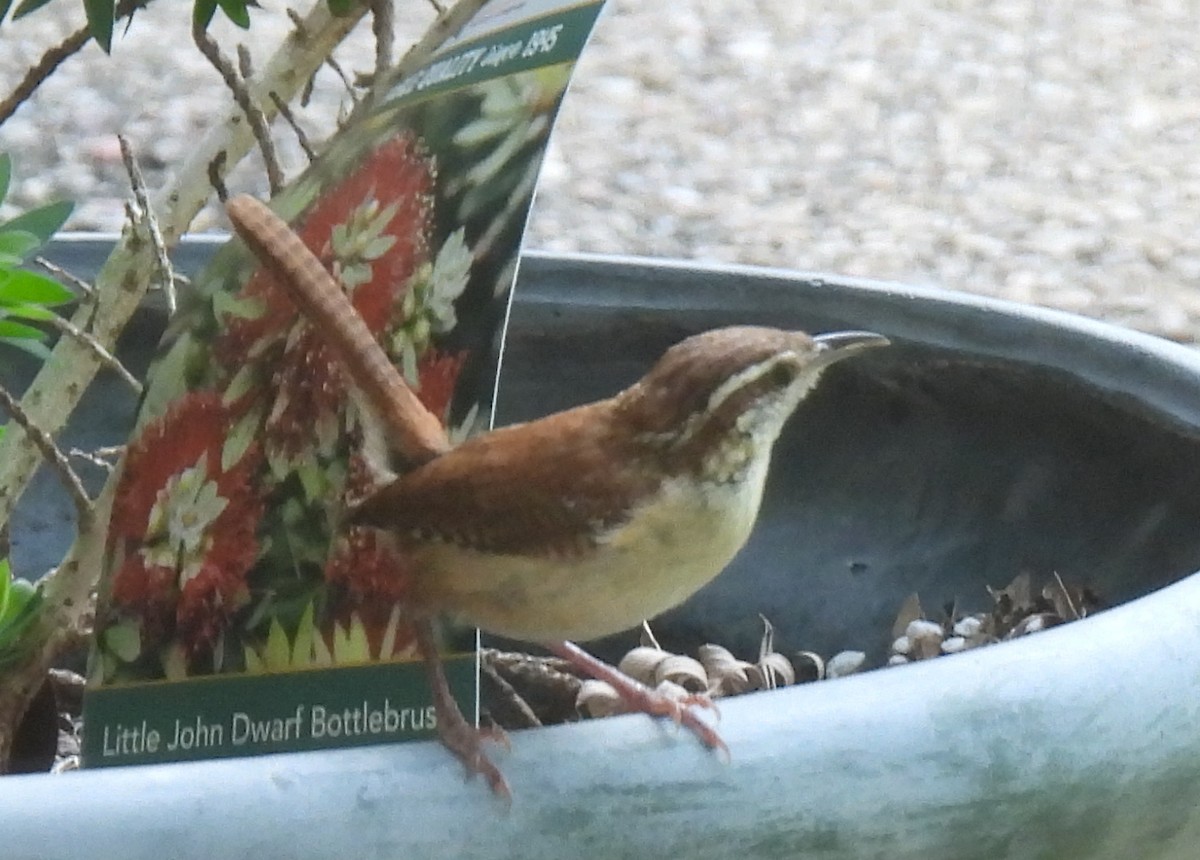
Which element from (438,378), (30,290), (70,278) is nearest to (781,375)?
(438,378)

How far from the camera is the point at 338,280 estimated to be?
31.0 inches

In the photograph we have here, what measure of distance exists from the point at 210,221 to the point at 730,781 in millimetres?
2245

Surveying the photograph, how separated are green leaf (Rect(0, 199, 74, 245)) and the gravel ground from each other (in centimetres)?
161

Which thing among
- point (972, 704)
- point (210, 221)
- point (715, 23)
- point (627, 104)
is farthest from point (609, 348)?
point (715, 23)

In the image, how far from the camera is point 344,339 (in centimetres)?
74

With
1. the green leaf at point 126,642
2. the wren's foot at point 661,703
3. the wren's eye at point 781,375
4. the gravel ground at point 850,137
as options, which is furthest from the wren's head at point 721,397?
the gravel ground at point 850,137

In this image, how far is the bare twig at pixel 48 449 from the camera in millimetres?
923

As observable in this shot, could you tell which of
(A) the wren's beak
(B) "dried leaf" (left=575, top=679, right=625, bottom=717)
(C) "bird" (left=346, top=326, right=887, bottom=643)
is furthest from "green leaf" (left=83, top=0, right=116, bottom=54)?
(B) "dried leaf" (left=575, top=679, right=625, bottom=717)

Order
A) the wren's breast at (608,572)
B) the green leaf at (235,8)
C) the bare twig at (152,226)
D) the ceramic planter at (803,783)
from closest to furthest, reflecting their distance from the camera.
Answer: the ceramic planter at (803,783)
the wren's breast at (608,572)
the green leaf at (235,8)
the bare twig at (152,226)

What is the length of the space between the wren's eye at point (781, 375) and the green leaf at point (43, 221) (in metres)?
0.45

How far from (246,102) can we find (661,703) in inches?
16.8

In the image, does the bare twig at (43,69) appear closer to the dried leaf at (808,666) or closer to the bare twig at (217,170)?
the bare twig at (217,170)

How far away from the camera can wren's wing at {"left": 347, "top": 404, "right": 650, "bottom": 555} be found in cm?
75

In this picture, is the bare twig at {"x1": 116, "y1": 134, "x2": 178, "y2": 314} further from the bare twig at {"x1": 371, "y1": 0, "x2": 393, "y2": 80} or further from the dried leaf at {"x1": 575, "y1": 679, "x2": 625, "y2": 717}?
the dried leaf at {"x1": 575, "y1": 679, "x2": 625, "y2": 717}
